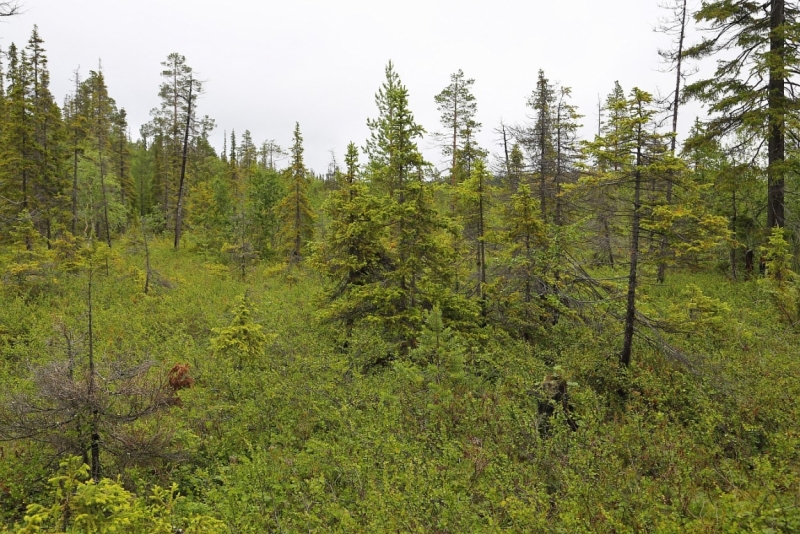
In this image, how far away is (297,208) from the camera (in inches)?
980

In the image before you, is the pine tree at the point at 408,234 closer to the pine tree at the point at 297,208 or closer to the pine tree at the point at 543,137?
the pine tree at the point at 543,137

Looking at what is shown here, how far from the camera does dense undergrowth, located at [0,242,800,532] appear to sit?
479cm

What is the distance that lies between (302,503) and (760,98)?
1754cm

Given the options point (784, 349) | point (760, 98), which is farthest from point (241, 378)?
point (760, 98)

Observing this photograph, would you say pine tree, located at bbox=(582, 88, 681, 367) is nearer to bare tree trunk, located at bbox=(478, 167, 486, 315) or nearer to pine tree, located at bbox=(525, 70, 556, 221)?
bare tree trunk, located at bbox=(478, 167, 486, 315)

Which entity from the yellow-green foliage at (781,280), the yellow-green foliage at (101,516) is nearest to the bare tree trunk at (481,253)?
the yellow-green foliage at (781,280)

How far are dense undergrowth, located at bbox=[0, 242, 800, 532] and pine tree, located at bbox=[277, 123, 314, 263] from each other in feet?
40.7

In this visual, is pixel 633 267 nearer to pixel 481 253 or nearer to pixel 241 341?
pixel 481 253

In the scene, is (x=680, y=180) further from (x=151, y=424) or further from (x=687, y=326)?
(x=151, y=424)

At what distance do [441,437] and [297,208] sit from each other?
20.6m

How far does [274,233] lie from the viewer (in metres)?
29.2

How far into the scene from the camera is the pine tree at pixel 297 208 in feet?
81.1

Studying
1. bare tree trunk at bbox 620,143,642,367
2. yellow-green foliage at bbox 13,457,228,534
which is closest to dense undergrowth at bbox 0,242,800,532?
yellow-green foliage at bbox 13,457,228,534

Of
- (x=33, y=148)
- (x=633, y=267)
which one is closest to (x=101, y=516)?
(x=633, y=267)
